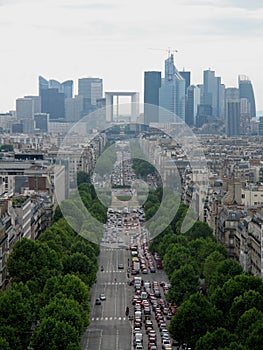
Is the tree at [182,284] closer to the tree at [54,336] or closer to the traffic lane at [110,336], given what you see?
the traffic lane at [110,336]

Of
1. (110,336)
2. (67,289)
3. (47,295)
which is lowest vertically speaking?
(110,336)

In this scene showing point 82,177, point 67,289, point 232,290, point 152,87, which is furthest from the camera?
point 152,87

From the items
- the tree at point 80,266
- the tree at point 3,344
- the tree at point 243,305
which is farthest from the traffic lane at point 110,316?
the tree at point 3,344

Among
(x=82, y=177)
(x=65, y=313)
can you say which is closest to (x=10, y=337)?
(x=65, y=313)

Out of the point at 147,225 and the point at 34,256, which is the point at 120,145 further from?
the point at 34,256

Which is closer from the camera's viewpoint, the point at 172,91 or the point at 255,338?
the point at 255,338

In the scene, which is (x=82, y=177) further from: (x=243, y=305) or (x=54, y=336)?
(x=54, y=336)

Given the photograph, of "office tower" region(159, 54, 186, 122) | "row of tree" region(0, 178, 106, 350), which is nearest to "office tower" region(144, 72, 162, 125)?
"office tower" region(159, 54, 186, 122)
